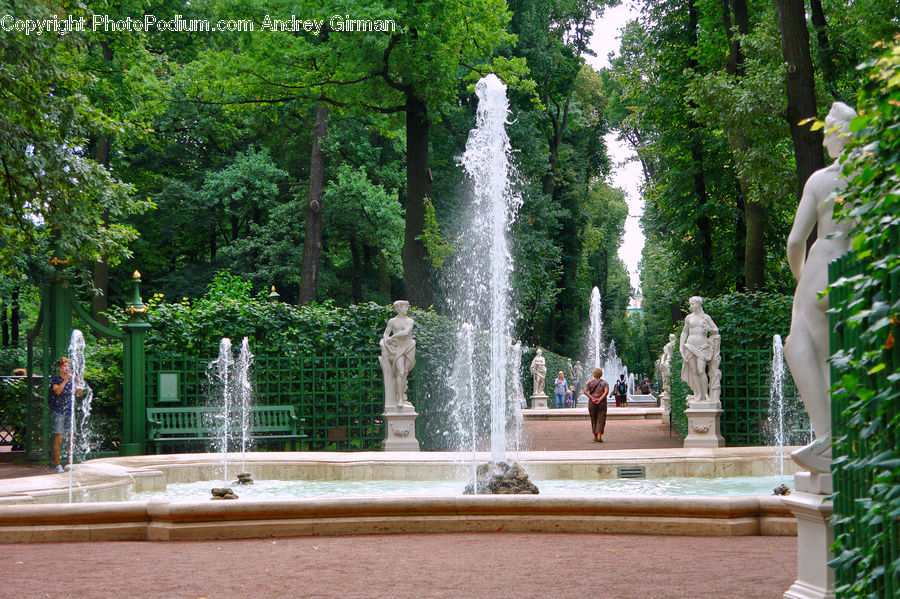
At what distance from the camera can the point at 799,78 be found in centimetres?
1588

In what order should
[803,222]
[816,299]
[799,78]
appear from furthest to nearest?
[799,78] < [803,222] < [816,299]

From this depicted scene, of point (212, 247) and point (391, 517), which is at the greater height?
point (212, 247)

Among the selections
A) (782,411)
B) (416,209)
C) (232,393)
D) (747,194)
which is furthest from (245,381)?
(747,194)

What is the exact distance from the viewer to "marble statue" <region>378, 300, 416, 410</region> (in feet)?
53.0

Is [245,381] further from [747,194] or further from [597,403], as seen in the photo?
[747,194]

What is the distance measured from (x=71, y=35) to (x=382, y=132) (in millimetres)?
12661

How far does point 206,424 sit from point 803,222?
492 inches

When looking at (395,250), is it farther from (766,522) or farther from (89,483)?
(766,522)

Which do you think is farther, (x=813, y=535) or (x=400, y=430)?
(x=400, y=430)

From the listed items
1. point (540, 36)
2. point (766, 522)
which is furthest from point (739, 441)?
point (540, 36)

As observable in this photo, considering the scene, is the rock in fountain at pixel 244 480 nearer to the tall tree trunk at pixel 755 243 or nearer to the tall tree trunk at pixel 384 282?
the tall tree trunk at pixel 755 243

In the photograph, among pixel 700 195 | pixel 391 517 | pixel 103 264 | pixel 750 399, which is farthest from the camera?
pixel 103 264

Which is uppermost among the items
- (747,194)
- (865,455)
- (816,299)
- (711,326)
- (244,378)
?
(747,194)

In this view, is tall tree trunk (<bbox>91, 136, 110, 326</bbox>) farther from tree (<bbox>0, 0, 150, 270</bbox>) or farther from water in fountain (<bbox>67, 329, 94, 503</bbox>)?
water in fountain (<bbox>67, 329, 94, 503</bbox>)
